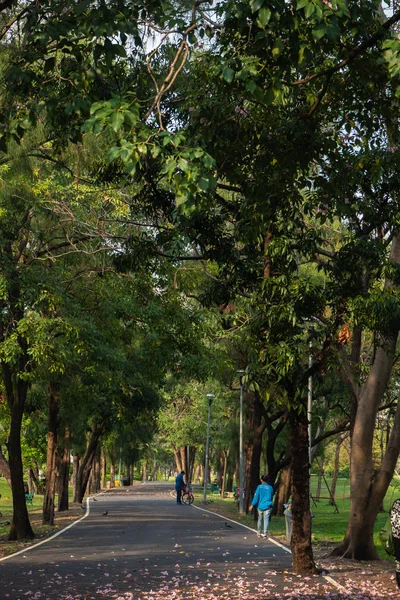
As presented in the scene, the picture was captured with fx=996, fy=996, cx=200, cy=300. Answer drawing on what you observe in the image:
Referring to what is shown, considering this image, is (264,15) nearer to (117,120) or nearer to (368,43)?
(117,120)

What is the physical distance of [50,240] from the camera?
2273 cm

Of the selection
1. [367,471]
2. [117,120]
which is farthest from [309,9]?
[367,471]

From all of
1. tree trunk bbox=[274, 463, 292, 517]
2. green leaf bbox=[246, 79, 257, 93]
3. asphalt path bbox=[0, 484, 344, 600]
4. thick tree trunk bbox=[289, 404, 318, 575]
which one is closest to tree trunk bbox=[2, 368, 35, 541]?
asphalt path bbox=[0, 484, 344, 600]

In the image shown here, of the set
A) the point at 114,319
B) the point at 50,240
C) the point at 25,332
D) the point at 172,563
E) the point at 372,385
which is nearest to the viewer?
the point at 172,563

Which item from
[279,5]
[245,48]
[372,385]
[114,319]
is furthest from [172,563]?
[279,5]

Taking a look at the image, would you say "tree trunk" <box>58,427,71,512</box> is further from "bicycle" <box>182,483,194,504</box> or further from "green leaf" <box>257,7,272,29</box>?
"green leaf" <box>257,7,272,29</box>

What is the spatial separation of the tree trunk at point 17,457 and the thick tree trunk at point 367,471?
9.36 m

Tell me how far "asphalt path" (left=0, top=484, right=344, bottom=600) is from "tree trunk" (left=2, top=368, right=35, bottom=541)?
961mm

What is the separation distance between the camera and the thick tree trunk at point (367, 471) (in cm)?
1962

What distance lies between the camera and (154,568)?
1722cm

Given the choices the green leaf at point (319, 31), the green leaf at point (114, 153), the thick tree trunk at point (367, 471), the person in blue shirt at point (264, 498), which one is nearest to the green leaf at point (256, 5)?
the green leaf at point (319, 31)

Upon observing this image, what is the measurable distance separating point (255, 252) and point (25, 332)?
6.79 meters

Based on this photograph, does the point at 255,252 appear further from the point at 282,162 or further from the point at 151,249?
the point at 282,162

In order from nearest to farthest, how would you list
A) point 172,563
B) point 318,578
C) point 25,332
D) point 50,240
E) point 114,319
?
point 318,578 < point 172,563 < point 25,332 < point 50,240 < point 114,319
